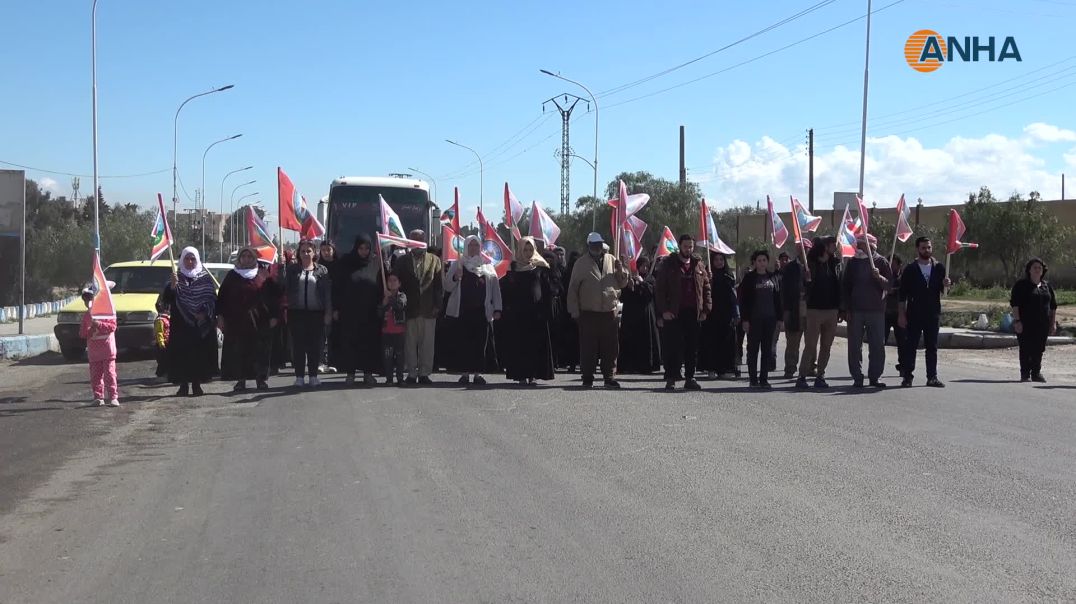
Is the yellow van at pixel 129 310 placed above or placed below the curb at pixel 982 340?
above

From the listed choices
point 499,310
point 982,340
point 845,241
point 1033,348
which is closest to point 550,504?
point 499,310

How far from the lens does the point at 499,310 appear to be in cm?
1398

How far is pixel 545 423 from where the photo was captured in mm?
10375

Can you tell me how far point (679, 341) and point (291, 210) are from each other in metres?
6.05

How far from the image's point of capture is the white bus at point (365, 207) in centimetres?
2648

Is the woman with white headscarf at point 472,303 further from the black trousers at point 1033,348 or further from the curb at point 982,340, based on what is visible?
A: the curb at point 982,340

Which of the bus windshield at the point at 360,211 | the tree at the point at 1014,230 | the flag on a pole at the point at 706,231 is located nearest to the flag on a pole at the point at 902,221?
the flag on a pole at the point at 706,231

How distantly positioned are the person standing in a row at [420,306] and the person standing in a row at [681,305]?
108 inches

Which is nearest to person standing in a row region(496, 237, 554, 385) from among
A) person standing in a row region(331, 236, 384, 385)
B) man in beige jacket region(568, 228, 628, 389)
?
man in beige jacket region(568, 228, 628, 389)

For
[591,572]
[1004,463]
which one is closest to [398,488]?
[591,572]

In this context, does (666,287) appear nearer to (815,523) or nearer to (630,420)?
(630,420)

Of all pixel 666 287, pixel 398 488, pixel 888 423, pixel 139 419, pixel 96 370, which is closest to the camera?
pixel 398 488

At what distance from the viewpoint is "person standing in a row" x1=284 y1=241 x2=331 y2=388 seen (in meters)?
13.7

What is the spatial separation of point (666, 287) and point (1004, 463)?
5.56m
